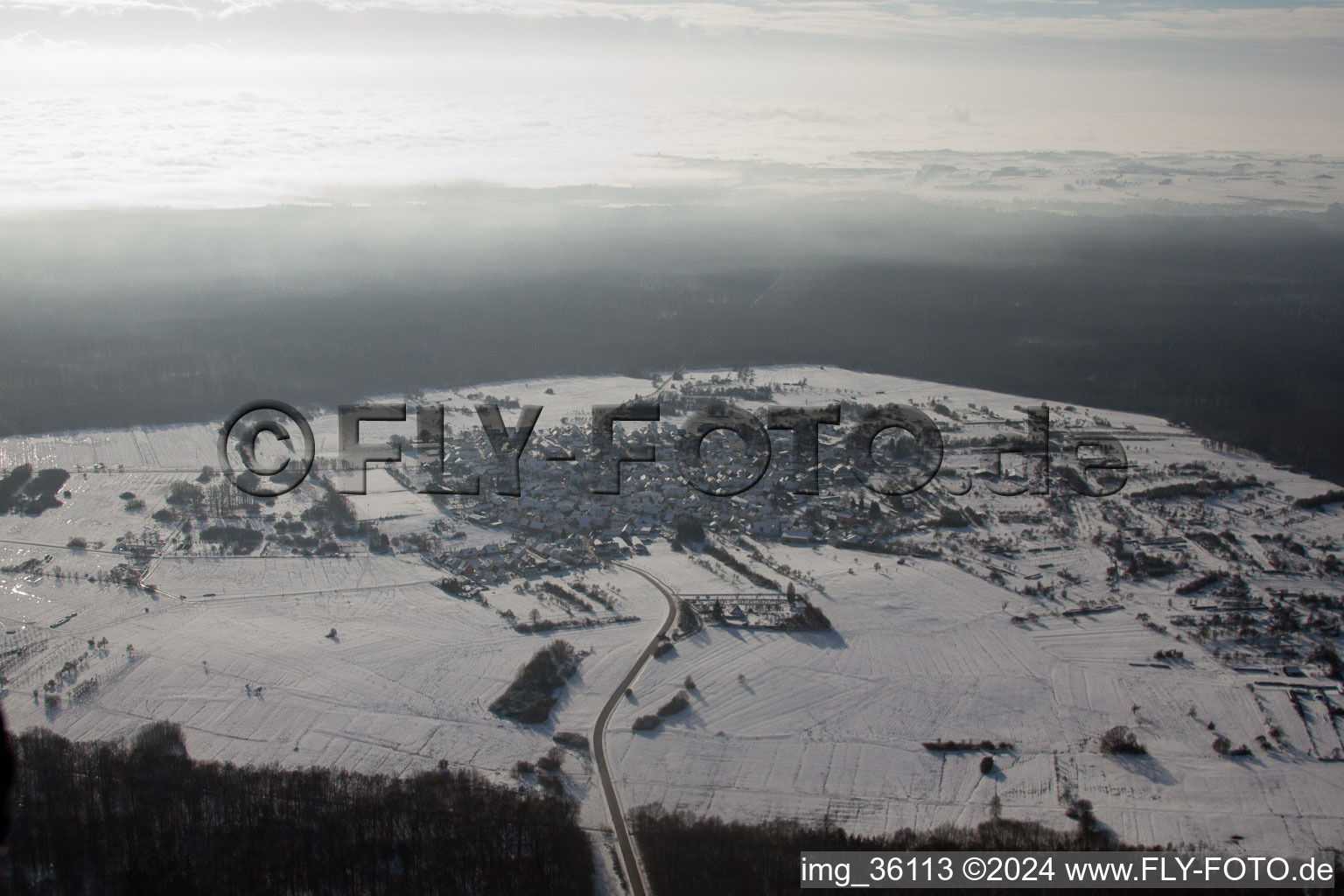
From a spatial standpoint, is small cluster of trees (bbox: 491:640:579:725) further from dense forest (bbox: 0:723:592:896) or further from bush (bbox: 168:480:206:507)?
bush (bbox: 168:480:206:507)

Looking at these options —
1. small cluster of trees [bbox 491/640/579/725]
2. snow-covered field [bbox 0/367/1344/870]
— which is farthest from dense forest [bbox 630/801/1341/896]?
small cluster of trees [bbox 491/640/579/725]

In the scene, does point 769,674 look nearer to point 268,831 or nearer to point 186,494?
Answer: point 268,831

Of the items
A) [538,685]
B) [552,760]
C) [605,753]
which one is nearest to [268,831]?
[552,760]

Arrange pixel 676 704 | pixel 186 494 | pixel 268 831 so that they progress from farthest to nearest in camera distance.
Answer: pixel 186 494, pixel 676 704, pixel 268 831

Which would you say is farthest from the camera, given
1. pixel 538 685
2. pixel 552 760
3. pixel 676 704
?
pixel 538 685

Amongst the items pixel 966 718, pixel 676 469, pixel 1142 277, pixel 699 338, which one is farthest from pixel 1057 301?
pixel 966 718

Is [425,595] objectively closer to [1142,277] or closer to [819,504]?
[819,504]

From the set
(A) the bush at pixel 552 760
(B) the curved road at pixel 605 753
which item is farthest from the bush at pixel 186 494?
Result: (A) the bush at pixel 552 760
